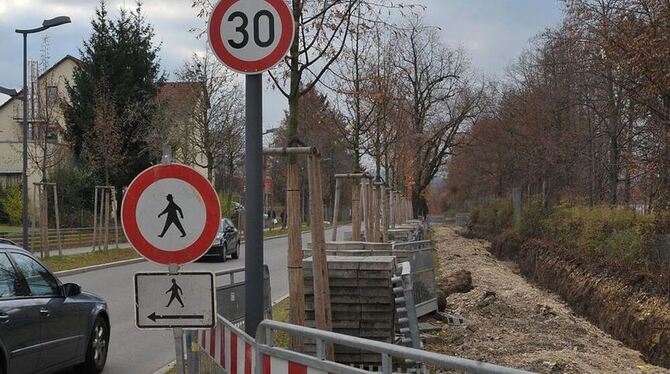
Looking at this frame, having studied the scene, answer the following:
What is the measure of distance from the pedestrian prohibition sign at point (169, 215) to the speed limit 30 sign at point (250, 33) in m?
1.04

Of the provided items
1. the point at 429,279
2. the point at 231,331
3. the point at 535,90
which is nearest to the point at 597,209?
the point at 429,279

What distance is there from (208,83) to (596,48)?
15.1m

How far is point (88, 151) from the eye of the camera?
3506 cm

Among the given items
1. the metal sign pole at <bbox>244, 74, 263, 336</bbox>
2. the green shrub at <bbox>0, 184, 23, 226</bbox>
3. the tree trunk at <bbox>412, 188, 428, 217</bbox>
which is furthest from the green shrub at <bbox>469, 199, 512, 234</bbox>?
the metal sign pole at <bbox>244, 74, 263, 336</bbox>

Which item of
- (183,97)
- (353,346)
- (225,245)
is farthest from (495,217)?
(353,346)

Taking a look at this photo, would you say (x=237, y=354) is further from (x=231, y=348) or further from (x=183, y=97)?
(x=183, y=97)

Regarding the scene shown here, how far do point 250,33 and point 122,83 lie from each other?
37.2m

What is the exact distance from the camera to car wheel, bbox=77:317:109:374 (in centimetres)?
865

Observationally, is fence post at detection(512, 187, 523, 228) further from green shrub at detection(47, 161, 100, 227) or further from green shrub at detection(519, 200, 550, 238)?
green shrub at detection(47, 161, 100, 227)

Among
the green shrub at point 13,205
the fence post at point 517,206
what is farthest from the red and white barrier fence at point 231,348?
the green shrub at point 13,205

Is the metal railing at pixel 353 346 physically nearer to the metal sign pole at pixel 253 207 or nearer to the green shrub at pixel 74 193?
the metal sign pole at pixel 253 207

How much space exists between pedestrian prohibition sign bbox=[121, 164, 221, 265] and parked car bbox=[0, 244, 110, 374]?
231 cm

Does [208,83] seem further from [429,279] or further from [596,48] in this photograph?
[429,279]

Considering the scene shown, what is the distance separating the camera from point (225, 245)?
90.2 feet
